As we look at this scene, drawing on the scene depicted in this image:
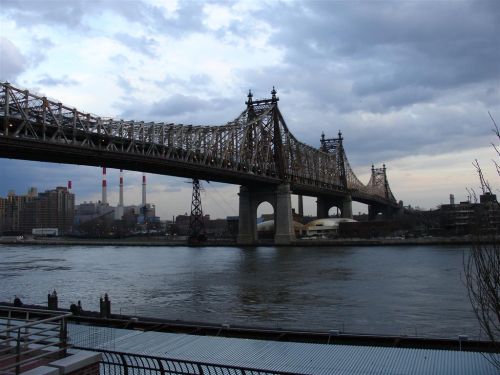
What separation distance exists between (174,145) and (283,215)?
29.2 meters

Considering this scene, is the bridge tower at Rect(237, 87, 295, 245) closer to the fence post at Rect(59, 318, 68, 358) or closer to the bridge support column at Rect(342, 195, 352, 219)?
the bridge support column at Rect(342, 195, 352, 219)

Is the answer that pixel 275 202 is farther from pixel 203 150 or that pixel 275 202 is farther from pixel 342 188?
pixel 342 188

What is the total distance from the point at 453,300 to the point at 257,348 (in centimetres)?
1718

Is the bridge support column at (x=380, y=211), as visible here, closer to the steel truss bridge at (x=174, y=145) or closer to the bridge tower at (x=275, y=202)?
the steel truss bridge at (x=174, y=145)

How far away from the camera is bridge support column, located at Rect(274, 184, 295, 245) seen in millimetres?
91625

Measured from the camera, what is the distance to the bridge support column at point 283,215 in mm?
91625

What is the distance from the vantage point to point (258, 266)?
50469 millimetres

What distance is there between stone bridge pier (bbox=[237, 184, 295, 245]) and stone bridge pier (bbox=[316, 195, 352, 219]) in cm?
4026


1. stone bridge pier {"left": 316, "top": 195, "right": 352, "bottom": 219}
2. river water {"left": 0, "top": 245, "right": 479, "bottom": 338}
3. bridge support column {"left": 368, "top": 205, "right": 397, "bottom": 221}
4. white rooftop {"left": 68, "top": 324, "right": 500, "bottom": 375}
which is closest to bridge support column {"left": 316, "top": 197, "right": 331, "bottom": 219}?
stone bridge pier {"left": 316, "top": 195, "right": 352, "bottom": 219}

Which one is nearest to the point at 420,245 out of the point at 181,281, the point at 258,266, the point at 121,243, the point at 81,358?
the point at 258,266

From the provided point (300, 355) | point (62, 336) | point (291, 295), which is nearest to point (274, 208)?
point (291, 295)

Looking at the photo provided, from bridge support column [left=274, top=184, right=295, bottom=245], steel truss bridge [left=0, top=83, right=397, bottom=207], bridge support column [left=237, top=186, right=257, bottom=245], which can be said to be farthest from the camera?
bridge support column [left=237, top=186, right=257, bottom=245]

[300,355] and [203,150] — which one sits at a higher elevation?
[203,150]

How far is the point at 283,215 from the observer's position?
9281cm
